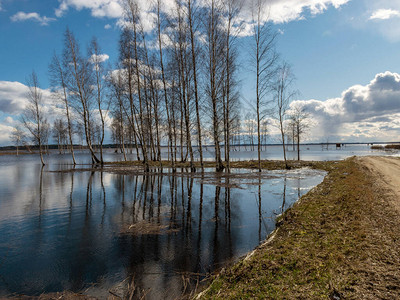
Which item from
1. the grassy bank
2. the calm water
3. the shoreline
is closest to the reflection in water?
the calm water

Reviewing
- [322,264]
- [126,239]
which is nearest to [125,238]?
[126,239]

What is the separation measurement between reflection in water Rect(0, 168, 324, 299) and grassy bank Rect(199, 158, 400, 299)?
2.89 ft

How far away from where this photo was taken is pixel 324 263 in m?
4.39

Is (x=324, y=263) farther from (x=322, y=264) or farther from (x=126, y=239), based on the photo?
(x=126, y=239)

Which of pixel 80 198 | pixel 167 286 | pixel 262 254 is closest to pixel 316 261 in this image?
pixel 262 254

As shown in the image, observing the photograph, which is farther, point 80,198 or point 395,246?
point 80,198

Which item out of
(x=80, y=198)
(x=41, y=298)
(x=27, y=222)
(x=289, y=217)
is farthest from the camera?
(x=80, y=198)

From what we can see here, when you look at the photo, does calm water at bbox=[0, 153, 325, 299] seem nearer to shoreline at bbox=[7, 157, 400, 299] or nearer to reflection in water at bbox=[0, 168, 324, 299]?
reflection in water at bbox=[0, 168, 324, 299]

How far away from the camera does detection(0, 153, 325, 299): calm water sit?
4.60 metres

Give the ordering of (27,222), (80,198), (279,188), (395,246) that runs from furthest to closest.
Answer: (279,188) → (80,198) → (27,222) → (395,246)

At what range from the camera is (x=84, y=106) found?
3381cm

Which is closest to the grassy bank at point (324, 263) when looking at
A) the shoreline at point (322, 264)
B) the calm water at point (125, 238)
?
the shoreline at point (322, 264)

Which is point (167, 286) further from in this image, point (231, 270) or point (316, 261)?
point (316, 261)

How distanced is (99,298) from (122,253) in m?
1.82
